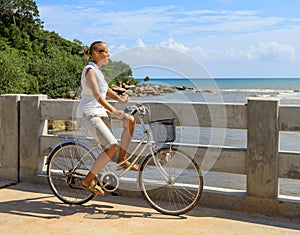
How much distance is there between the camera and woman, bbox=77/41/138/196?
4.48m

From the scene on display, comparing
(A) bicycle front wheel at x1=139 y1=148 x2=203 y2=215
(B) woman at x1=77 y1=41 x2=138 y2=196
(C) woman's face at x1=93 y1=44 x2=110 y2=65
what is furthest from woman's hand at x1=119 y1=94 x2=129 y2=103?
(A) bicycle front wheel at x1=139 y1=148 x2=203 y2=215

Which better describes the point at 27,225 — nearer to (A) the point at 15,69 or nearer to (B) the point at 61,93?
(A) the point at 15,69

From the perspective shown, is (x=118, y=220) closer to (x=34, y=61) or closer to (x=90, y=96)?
(x=90, y=96)

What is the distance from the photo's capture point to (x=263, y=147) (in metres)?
4.52

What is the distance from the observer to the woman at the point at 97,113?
176 inches

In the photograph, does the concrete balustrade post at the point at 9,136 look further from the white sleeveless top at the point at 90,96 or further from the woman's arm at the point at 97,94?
the woman's arm at the point at 97,94

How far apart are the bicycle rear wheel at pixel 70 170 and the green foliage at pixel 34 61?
2.95 ft

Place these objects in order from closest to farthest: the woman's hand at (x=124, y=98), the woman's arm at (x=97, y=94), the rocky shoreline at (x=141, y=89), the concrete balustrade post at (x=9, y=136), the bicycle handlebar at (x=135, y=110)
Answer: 1. the woman's arm at (x=97, y=94)
2. the bicycle handlebar at (x=135, y=110)
3. the woman's hand at (x=124, y=98)
4. the rocky shoreline at (x=141, y=89)
5. the concrete balustrade post at (x=9, y=136)

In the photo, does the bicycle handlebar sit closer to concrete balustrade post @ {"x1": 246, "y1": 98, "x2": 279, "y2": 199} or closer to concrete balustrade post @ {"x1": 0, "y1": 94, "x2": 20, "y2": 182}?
concrete balustrade post @ {"x1": 246, "y1": 98, "x2": 279, "y2": 199}

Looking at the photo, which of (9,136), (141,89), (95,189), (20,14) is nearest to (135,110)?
(141,89)

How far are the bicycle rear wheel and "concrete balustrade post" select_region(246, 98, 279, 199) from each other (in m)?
1.71

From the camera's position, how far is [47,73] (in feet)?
107

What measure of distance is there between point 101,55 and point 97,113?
0.61m

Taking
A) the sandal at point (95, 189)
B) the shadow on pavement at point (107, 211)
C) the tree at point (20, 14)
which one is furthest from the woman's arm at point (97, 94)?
the tree at point (20, 14)
